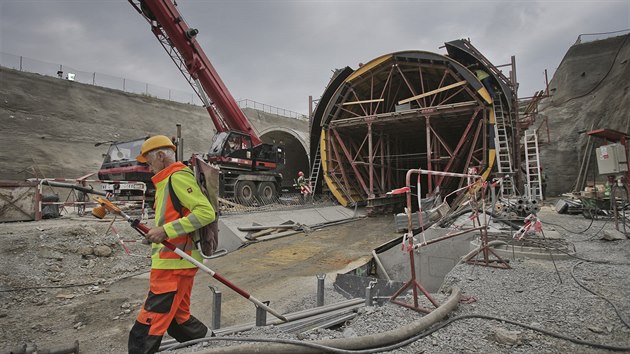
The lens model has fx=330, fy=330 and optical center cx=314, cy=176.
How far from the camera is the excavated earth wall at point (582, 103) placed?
65.8ft

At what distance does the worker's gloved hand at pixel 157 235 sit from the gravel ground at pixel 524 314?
76 centimetres

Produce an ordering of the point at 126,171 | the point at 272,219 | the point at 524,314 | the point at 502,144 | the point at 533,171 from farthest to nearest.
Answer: the point at 533,171 → the point at 502,144 → the point at 126,171 → the point at 272,219 → the point at 524,314

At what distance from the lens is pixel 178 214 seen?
235 cm

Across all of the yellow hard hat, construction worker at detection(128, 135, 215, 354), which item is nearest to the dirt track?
construction worker at detection(128, 135, 215, 354)

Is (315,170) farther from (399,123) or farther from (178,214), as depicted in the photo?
(178,214)

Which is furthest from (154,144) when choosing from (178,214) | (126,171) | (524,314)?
(126,171)

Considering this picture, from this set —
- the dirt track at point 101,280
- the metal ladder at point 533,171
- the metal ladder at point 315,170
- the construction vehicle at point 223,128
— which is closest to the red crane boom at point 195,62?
the construction vehicle at point 223,128

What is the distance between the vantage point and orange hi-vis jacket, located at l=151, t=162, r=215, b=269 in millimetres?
2211

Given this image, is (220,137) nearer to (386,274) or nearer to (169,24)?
(169,24)

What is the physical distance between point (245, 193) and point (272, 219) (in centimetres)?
336

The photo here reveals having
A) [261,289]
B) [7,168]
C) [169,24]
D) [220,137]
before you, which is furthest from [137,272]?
[7,168]

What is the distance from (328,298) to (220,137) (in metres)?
8.93

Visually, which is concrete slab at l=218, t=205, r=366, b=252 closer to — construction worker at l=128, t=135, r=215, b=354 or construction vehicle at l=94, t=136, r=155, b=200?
construction vehicle at l=94, t=136, r=155, b=200

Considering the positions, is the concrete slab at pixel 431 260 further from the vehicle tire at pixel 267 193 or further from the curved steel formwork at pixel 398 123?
the vehicle tire at pixel 267 193
